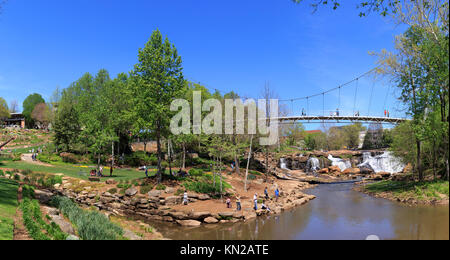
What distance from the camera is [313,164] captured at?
2441 inches

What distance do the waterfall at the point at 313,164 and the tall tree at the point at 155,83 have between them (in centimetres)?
4499

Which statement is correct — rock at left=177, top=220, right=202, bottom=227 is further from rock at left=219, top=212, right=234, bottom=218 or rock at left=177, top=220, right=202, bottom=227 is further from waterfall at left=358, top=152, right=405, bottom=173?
waterfall at left=358, top=152, right=405, bottom=173

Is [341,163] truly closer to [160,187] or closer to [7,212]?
[160,187]

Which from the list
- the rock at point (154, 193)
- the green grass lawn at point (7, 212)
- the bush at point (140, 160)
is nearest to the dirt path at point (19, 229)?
the green grass lawn at point (7, 212)

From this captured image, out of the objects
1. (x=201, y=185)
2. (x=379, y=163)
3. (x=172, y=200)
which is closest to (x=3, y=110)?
(x=201, y=185)

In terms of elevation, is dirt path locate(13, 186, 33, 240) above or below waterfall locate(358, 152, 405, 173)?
above

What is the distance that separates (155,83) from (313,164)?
158ft

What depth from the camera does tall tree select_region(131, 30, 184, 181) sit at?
24797mm

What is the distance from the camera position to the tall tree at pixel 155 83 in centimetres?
2480

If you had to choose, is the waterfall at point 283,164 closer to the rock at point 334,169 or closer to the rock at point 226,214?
the rock at point 334,169

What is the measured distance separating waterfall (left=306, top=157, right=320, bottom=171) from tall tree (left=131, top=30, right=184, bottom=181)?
148 ft

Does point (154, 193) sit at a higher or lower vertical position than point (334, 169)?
higher

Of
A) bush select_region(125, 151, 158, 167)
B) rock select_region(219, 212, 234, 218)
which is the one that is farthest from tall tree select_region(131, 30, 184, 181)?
bush select_region(125, 151, 158, 167)
